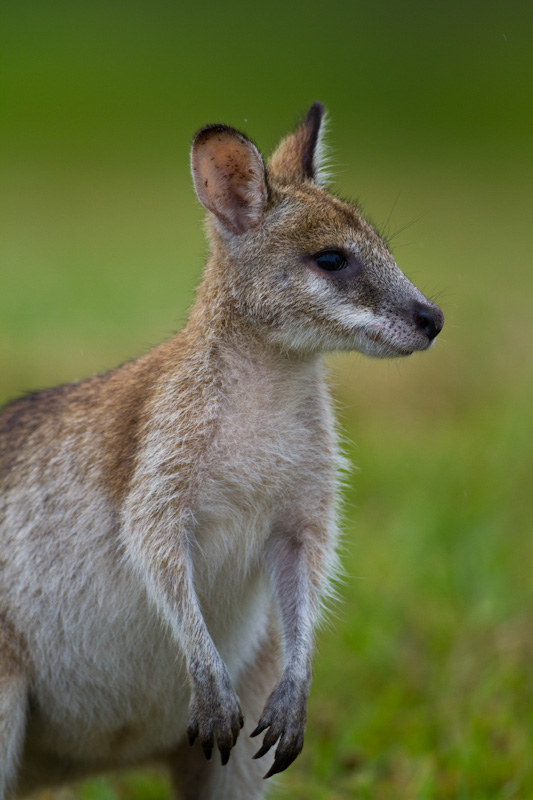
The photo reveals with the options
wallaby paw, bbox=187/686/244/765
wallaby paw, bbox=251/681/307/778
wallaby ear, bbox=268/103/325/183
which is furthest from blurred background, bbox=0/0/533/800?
wallaby paw, bbox=187/686/244/765

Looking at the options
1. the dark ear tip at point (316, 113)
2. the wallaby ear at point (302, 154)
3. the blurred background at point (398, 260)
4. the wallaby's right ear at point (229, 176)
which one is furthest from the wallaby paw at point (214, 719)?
the dark ear tip at point (316, 113)

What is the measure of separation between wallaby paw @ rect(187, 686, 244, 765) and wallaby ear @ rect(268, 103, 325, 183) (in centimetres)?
170

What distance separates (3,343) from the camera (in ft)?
31.2

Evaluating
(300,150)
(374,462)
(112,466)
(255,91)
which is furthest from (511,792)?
(255,91)

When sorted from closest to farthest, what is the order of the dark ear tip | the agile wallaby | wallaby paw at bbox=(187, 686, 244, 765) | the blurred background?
wallaby paw at bbox=(187, 686, 244, 765)
the agile wallaby
the dark ear tip
the blurred background

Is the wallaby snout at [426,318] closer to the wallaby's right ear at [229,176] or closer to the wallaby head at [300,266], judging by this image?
the wallaby head at [300,266]

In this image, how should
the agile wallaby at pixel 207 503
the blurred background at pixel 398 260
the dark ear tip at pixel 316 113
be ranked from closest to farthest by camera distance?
the agile wallaby at pixel 207 503 → the dark ear tip at pixel 316 113 → the blurred background at pixel 398 260

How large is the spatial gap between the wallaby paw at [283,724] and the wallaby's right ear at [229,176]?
58.3 inches

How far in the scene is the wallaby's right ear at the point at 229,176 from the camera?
3795mm

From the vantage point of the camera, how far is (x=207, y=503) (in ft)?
12.4

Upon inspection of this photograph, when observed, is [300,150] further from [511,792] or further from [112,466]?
[511,792]

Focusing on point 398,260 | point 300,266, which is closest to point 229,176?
point 300,266

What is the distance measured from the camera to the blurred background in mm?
4957

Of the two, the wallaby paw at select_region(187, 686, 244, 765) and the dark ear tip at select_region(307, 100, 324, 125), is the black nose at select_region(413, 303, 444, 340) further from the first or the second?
the wallaby paw at select_region(187, 686, 244, 765)
